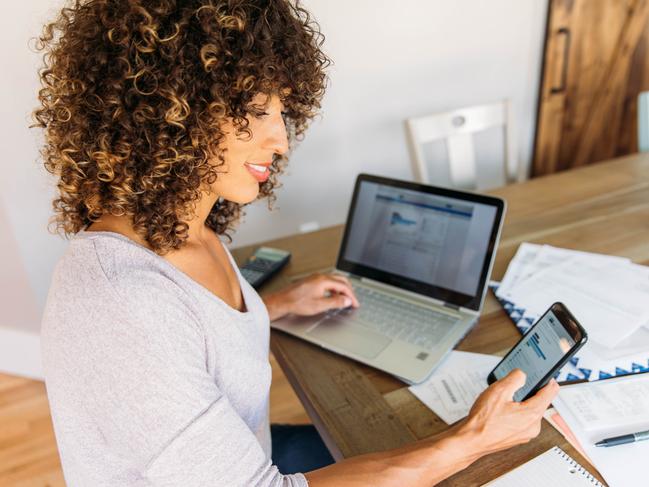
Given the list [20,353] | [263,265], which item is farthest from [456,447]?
[20,353]

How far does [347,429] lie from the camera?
0.98m

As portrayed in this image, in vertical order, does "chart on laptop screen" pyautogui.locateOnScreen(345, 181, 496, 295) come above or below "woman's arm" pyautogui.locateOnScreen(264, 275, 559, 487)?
above

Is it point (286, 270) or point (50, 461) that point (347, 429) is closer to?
point (286, 270)

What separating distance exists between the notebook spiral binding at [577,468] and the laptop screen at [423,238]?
0.36 m

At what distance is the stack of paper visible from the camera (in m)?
1.07

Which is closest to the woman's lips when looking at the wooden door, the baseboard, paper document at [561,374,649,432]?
paper document at [561,374,649,432]

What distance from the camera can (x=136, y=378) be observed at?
0.71 meters

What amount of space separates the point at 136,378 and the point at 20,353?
5.80ft

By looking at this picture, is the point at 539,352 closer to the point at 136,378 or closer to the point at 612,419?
the point at 612,419

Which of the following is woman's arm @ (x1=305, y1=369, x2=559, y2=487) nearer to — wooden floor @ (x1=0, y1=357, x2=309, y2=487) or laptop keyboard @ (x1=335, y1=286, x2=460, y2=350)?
laptop keyboard @ (x1=335, y1=286, x2=460, y2=350)

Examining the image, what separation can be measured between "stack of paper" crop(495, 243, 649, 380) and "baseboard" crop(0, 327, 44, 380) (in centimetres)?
168

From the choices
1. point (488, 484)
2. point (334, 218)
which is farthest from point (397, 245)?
point (334, 218)

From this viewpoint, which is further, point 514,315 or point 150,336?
point 514,315

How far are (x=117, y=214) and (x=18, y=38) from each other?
3.90 ft
